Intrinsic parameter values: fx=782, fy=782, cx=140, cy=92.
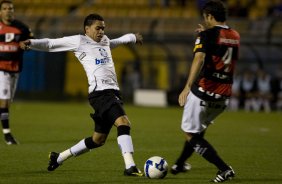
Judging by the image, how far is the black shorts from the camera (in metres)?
9.80

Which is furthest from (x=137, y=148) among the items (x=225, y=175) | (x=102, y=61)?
(x=225, y=175)

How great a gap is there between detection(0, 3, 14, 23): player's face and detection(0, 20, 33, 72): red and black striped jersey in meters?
0.12

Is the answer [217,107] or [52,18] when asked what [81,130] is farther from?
[52,18]

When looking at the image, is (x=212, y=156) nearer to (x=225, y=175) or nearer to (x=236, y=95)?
(x=225, y=175)

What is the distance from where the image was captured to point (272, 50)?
1136 inches

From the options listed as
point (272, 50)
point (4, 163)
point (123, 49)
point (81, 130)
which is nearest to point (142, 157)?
point (4, 163)

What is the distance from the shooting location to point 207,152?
9.32 meters

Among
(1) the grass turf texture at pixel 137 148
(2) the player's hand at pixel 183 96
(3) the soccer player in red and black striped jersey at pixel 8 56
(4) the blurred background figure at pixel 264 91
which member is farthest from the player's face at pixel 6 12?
(4) the blurred background figure at pixel 264 91

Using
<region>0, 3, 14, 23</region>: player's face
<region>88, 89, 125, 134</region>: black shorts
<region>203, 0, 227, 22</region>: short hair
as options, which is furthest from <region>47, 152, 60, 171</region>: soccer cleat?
<region>0, 3, 14, 23</region>: player's face

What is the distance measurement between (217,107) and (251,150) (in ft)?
15.3

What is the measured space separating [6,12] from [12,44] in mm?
594

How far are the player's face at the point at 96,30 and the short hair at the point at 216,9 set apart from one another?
1490mm

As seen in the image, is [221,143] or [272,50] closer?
[221,143]

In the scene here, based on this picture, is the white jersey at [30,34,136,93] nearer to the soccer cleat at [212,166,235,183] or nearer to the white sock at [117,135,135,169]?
the white sock at [117,135,135,169]
